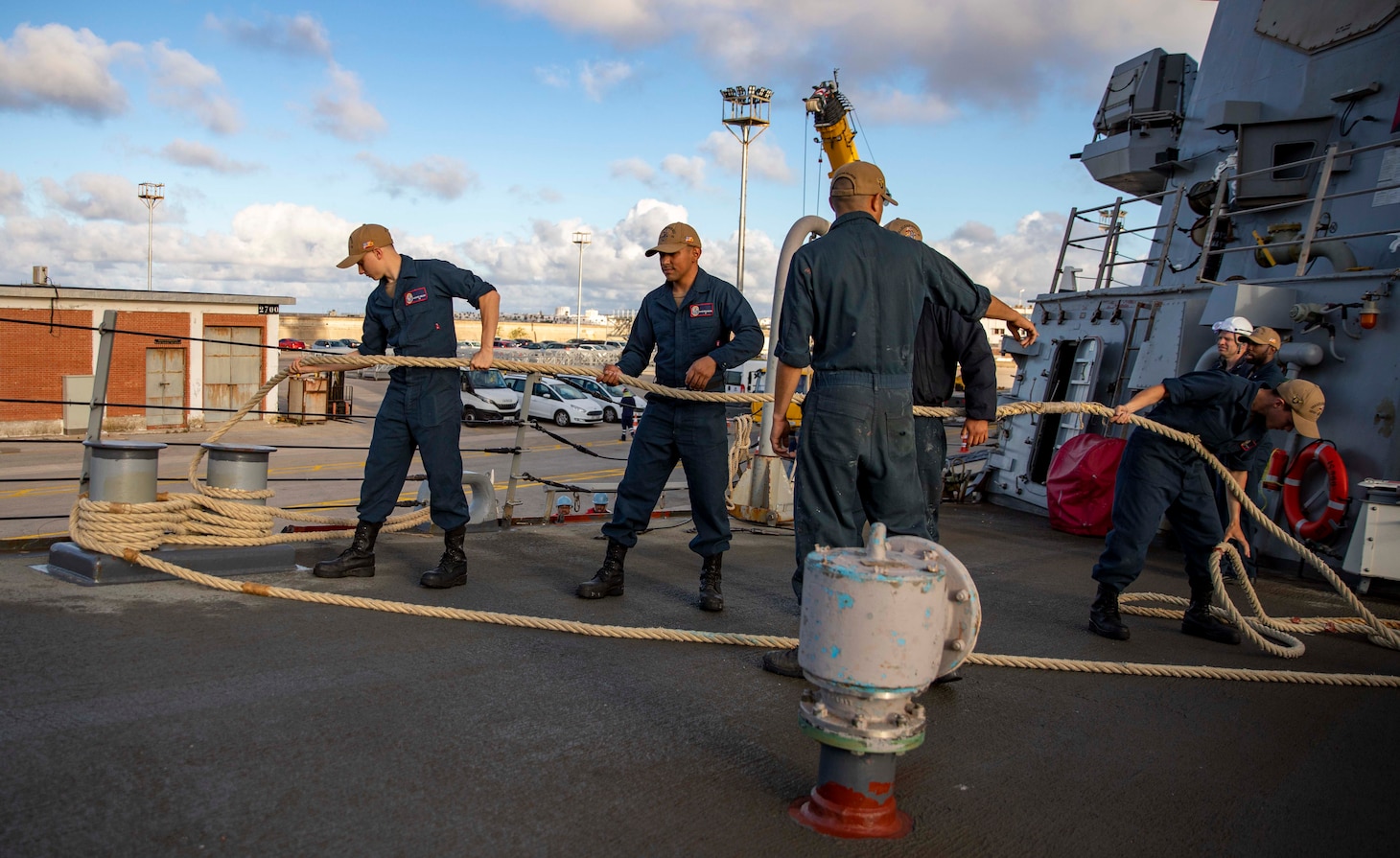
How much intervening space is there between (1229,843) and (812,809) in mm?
1121

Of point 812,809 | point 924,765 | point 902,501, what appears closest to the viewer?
point 812,809

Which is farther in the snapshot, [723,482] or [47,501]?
[47,501]

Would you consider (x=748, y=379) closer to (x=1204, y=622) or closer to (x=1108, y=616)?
(x=1204, y=622)

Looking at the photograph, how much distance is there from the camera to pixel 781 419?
12.8ft

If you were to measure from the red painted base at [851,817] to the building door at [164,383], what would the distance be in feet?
104

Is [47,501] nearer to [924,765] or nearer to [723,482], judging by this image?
[723,482]

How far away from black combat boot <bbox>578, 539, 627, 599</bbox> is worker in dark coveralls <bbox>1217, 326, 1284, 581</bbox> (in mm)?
3691

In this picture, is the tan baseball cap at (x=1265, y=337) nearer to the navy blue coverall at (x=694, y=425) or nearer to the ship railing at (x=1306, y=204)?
the ship railing at (x=1306, y=204)

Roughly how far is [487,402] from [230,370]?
9.30m

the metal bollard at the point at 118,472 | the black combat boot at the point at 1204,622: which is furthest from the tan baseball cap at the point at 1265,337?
the metal bollard at the point at 118,472

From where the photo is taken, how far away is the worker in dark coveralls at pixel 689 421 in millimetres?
4883

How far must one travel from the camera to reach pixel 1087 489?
870 centimetres

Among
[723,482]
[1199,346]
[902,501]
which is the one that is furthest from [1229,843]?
[1199,346]

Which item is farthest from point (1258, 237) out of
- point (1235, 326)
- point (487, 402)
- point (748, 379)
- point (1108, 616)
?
point (487, 402)
